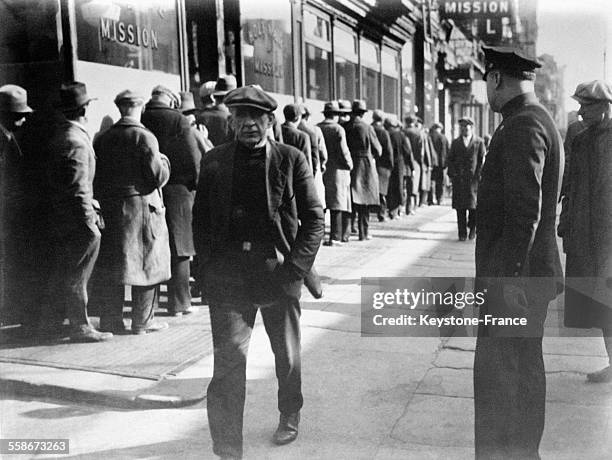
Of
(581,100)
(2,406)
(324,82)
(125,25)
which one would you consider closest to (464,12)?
(324,82)

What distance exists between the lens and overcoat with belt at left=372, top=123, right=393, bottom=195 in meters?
11.2

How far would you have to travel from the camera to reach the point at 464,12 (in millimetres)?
9578

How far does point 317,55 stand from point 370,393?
871cm

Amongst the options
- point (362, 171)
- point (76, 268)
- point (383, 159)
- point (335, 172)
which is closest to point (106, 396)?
point (76, 268)

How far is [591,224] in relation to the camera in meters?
4.24

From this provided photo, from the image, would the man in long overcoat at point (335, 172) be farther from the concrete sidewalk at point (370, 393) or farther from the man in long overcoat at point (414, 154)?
the concrete sidewalk at point (370, 393)

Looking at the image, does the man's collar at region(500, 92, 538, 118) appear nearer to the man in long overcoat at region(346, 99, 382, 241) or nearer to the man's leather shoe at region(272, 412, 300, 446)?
the man's leather shoe at region(272, 412, 300, 446)

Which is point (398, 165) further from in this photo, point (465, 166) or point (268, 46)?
point (268, 46)

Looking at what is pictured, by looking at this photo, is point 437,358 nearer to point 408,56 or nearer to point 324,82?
point 324,82

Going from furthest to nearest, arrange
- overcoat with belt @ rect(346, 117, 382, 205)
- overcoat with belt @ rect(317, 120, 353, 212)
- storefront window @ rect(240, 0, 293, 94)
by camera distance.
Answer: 1. overcoat with belt @ rect(346, 117, 382, 205)
2. overcoat with belt @ rect(317, 120, 353, 212)
3. storefront window @ rect(240, 0, 293, 94)

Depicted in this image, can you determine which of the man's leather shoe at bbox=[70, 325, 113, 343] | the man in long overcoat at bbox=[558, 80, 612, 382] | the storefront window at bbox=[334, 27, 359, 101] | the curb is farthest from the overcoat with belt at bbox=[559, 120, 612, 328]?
the storefront window at bbox=[334, 27, 359, 101]

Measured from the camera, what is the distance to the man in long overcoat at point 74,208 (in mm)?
4977

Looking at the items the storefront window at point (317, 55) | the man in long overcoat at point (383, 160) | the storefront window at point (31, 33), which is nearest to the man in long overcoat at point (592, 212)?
the storefront window at point (31, 33)

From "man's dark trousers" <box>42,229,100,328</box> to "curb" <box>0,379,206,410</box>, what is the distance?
868mm
